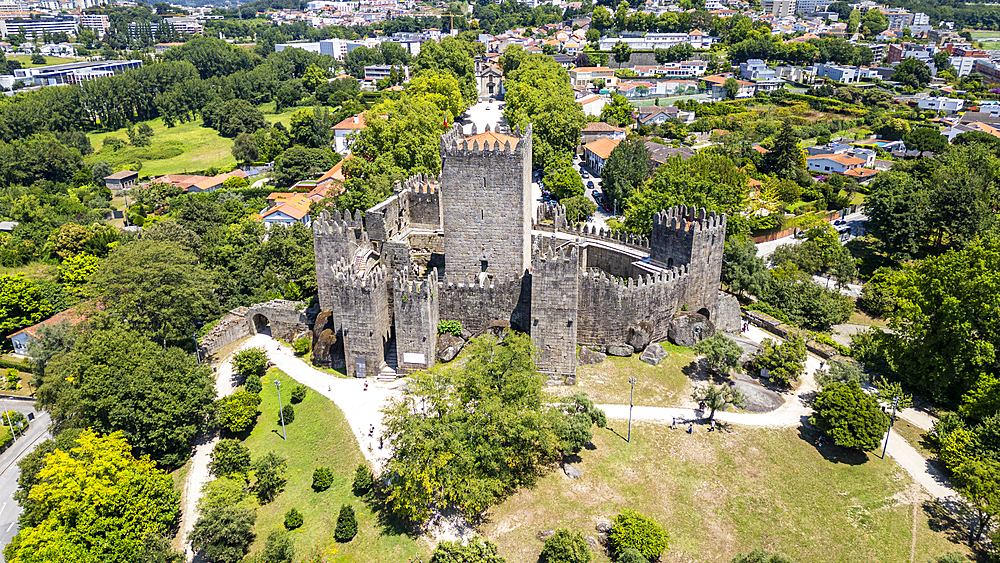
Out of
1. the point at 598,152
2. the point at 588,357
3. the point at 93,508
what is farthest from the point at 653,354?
the point at 598,152

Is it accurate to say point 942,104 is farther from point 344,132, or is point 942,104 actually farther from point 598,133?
point 344,132

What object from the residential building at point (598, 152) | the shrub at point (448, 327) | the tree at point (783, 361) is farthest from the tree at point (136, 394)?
the residential building at point (598, 152)

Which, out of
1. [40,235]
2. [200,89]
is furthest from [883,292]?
[200,89]

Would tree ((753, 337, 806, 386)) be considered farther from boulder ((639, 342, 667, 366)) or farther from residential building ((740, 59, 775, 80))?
residential building ((740, 59, 775, 80))

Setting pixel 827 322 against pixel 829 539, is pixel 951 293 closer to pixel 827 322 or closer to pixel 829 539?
pixel 827 322

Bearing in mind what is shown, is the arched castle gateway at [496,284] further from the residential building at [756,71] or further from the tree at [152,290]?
the residential building at [756,71]
